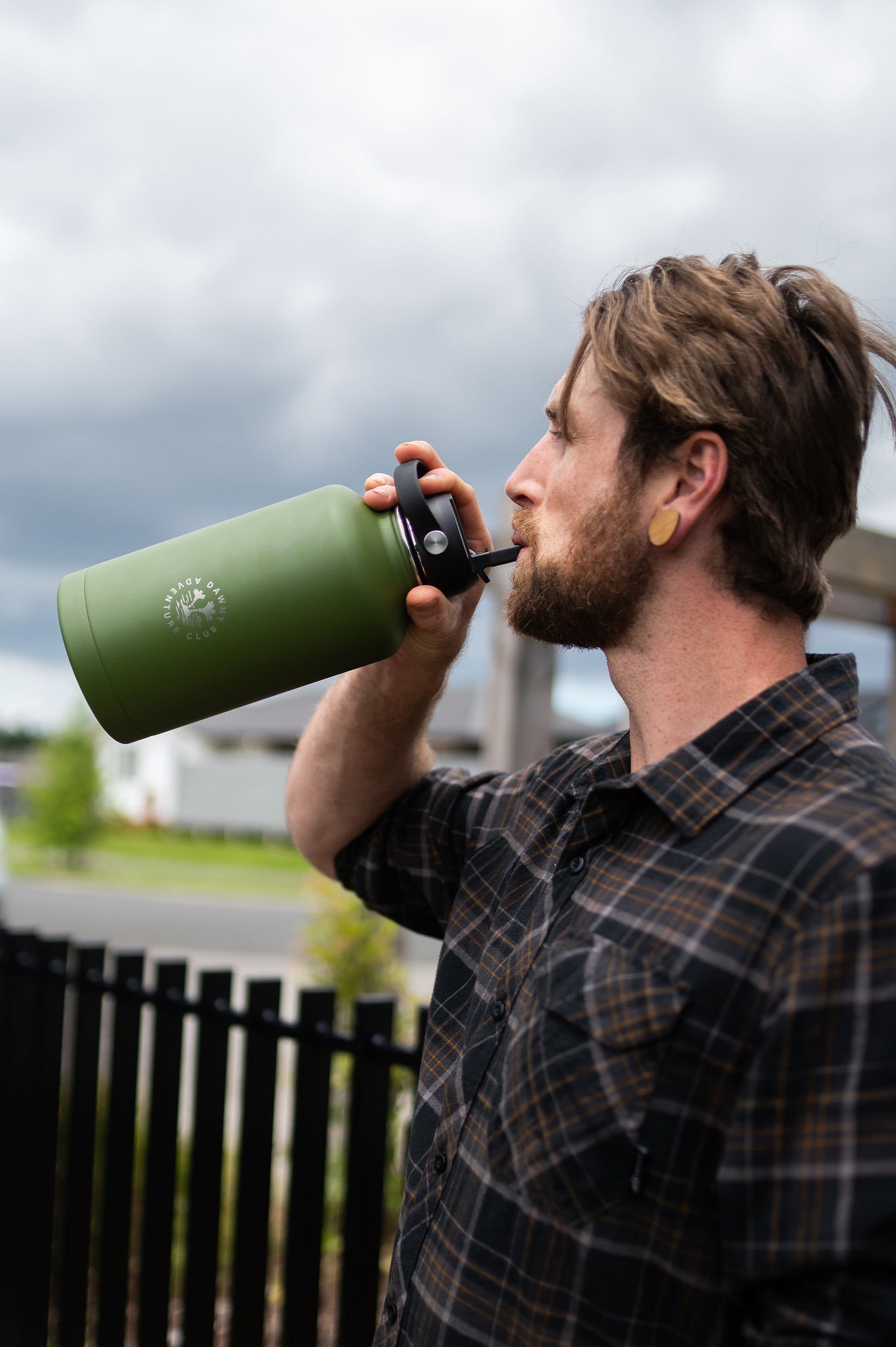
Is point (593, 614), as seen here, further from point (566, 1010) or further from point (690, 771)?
point (566, 1010)

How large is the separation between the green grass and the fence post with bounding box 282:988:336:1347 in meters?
20.3

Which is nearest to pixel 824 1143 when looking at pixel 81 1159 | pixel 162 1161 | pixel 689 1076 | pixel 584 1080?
pixel 689 1076

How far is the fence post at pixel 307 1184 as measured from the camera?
93.3 inches

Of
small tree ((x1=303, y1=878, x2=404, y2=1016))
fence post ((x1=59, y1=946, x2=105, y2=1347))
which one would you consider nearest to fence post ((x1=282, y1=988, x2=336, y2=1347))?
fence post ((x1=59, y1=946, x2=105, y2=1347))

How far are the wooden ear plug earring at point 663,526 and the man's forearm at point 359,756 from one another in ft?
1.92

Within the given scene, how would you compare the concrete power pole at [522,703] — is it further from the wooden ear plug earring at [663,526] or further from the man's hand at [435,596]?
the wooden ear plug earring at [663,526]

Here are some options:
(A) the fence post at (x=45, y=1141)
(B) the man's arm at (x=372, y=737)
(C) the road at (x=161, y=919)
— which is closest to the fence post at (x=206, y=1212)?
(A) the fence post at (x=45, y=1141)

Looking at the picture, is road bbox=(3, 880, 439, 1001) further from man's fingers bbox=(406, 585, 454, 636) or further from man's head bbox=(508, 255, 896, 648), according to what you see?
man's head bbox=(508, 255, 896, 648)

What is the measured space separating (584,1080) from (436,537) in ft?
2.52

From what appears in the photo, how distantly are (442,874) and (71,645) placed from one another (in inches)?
27.7

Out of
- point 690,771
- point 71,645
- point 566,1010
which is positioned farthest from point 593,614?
point 71,645

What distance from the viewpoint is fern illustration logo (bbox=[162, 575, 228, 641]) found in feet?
5.03

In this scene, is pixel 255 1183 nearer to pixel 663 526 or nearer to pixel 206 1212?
pixel 206 1212

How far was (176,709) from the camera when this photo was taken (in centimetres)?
159
